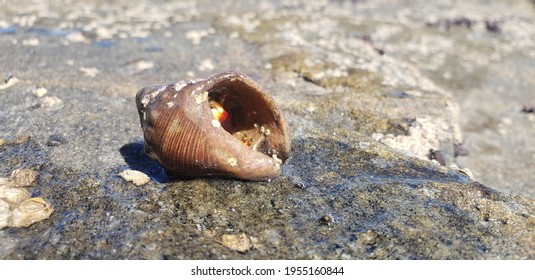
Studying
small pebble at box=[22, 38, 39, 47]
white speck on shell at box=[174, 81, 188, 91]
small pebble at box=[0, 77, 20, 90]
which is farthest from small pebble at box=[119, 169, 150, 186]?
small pebble at box=[22, 38, 39, 47]

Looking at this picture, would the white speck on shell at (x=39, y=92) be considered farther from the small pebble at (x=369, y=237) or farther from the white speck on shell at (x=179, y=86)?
the small pebble at (x=369, y=237)

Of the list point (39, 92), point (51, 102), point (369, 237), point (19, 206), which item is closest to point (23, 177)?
point (19, 206)

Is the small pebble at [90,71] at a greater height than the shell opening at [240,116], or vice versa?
the shell opening at [240,116]

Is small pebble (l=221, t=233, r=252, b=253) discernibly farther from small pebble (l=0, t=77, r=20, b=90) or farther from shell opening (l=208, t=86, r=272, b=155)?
small pebble (l=0, t=77, r=20, b=90)

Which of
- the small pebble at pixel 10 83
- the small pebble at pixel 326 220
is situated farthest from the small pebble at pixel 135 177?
the small pebble at pixel 10 83
